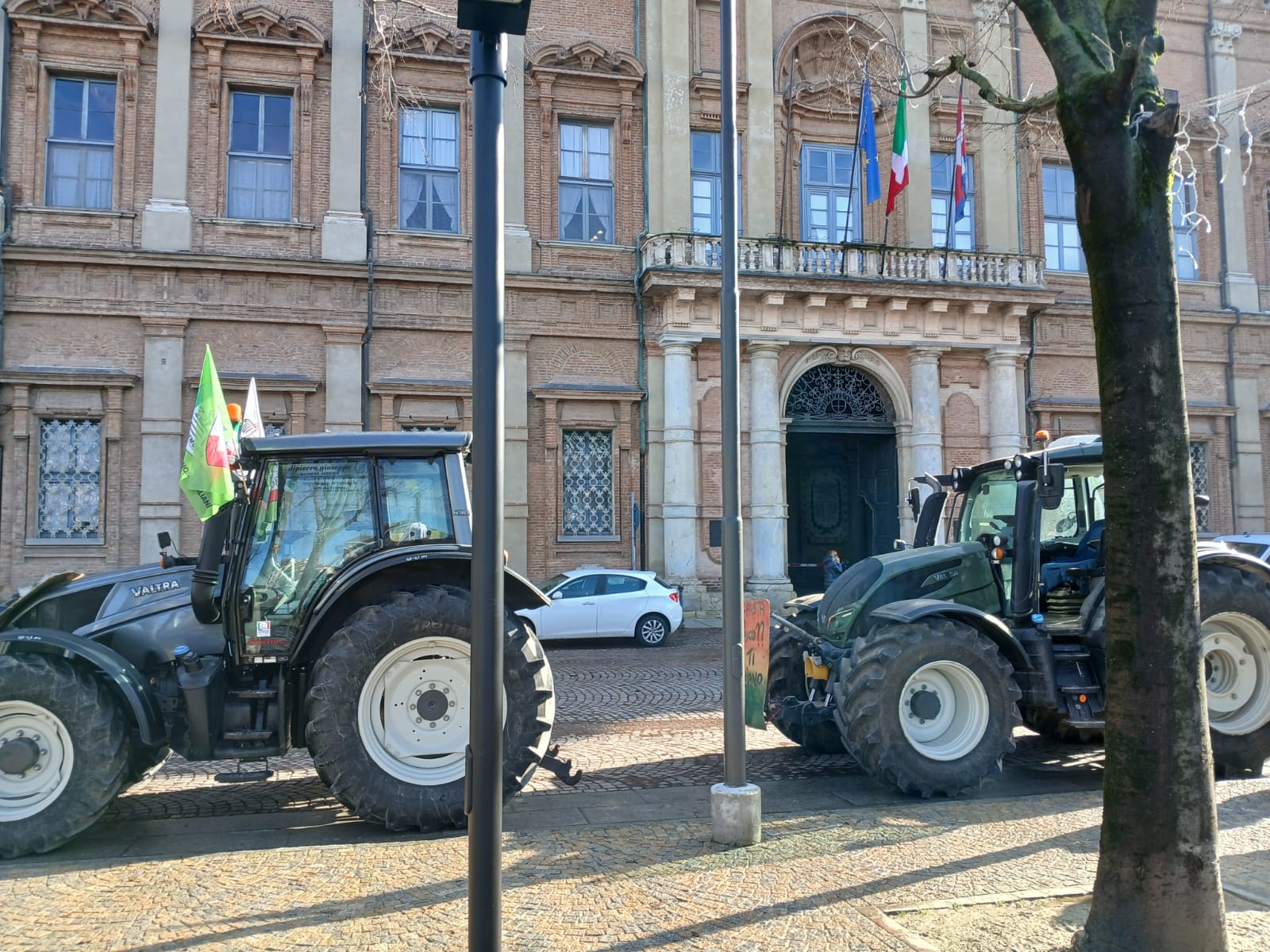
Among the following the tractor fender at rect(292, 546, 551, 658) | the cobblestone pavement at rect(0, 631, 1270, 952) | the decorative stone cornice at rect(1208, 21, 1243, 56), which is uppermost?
the decorative stone cornice at rect(1208, 21, 1243, 56)

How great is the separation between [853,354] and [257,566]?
54.2 feet

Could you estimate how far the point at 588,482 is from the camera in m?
20.3

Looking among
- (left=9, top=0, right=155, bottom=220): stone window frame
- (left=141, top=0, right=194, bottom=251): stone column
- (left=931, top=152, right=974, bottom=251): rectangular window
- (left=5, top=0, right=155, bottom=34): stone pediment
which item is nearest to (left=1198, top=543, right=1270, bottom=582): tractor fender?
(left=931, top=152, right=974, bottom=251): rectangular window

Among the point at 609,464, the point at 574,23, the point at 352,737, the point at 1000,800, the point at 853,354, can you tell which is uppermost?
the point at 574,23

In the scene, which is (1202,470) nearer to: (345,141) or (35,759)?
(345,141)

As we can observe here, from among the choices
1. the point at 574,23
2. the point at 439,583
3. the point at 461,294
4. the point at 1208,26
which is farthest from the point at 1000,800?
the point at 1208,26

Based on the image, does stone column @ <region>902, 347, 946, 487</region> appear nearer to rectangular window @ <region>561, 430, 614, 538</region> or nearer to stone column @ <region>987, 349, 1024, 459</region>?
stone column @ <region>987, 349, 1024, 459</region>

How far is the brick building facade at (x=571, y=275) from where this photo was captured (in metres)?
18.0

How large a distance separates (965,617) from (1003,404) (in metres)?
15.4

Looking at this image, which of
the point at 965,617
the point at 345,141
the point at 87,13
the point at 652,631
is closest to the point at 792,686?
the point at 965,617

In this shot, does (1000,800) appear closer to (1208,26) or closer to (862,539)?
(862,539)

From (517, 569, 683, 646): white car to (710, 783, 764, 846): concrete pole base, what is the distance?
457 inches

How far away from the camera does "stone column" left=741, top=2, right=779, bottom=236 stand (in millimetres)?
21031

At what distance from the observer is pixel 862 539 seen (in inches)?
894
